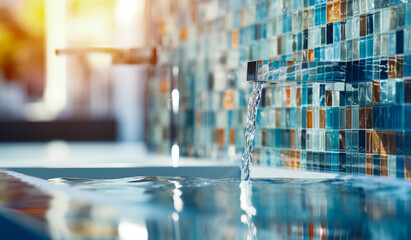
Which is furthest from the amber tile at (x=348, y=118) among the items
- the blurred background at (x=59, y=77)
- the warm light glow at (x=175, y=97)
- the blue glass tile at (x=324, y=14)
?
the blurred background at (x=59, y=77)

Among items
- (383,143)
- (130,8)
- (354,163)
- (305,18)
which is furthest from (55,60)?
(383,143)

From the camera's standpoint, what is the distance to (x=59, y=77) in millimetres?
4551

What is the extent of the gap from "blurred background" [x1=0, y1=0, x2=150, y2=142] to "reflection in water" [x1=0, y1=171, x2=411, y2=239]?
10.1 ft

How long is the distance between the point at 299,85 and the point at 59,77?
3.23 meters

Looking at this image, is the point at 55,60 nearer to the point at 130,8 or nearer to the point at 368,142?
the point at 130,8

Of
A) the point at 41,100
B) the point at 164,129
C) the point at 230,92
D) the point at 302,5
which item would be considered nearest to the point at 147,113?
the point at 164,129

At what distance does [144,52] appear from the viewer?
2.24 meters

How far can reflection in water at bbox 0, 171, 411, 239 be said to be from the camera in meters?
0.73

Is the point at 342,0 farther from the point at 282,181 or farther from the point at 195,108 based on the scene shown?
the point at 195,108

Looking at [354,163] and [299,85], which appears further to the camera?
[299,85]

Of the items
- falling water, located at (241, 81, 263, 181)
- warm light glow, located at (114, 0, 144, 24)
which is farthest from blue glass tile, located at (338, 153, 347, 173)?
warm light glow, located at (114, 0, 144, 24)

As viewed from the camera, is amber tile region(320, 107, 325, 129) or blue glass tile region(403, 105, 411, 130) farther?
amber tile region(320, 107, 325, 129)

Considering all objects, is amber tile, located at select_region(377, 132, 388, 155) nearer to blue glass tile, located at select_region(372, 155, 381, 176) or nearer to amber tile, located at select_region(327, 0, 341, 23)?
blue glass tile, located at select_region(372, 155, 381, 176)

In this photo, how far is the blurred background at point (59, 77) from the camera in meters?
4.36
